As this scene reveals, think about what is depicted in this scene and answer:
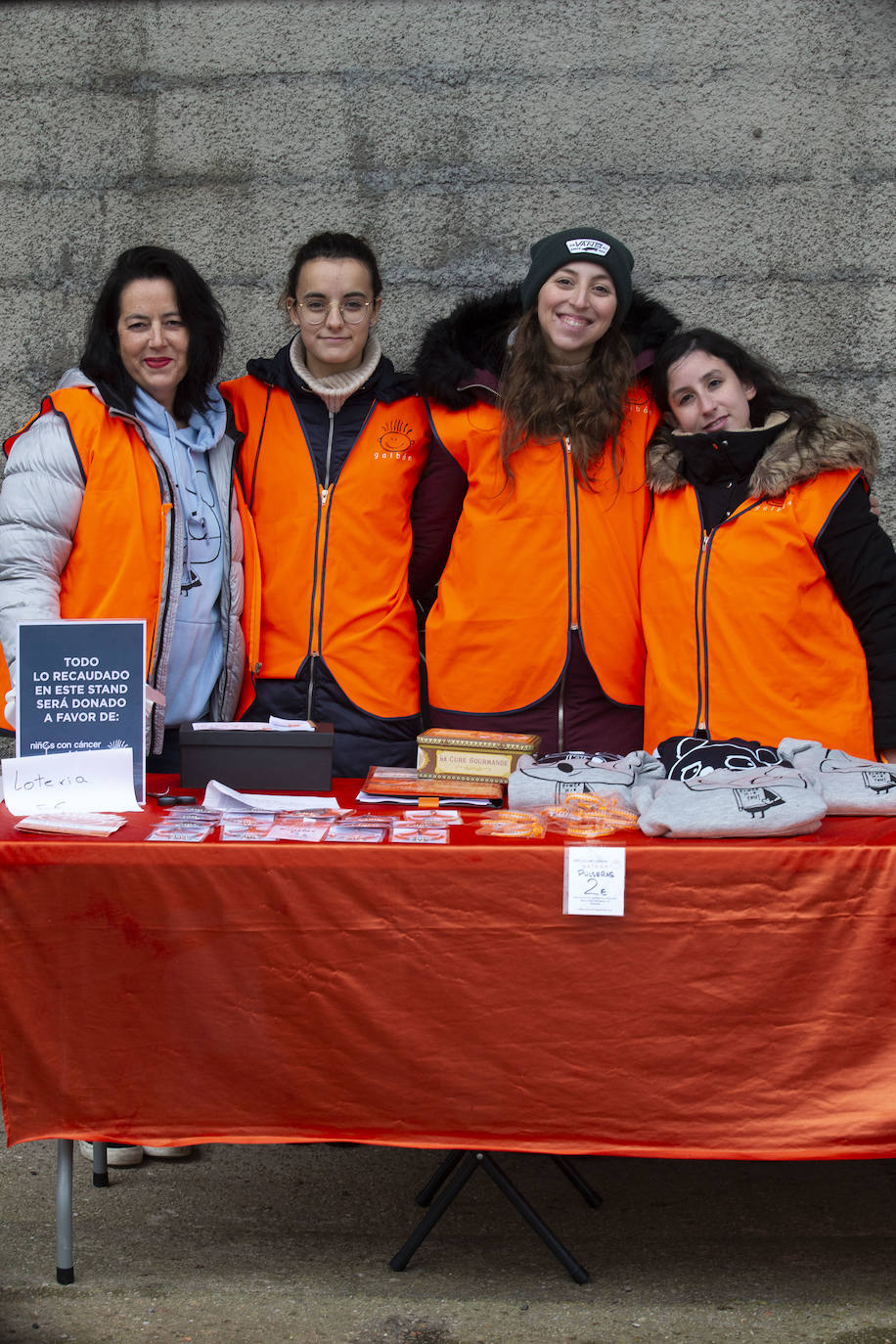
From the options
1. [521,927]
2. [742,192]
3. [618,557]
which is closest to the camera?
[521,927]

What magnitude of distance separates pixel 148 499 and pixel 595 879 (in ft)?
4.51

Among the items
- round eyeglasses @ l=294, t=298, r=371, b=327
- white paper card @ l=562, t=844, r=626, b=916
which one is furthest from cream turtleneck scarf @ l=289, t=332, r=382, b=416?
white paper card @ l=562, t=844, r=626, b=916

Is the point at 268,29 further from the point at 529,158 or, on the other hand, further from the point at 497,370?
the point at 497,370

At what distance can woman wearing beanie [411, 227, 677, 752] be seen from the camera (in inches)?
119

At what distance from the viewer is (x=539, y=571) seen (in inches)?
119

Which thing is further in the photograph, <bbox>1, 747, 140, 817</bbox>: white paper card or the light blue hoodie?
the light blue hoodie

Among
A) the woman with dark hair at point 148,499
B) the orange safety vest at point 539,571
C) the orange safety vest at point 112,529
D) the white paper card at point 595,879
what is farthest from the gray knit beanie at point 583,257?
the white paper card at point 595,879

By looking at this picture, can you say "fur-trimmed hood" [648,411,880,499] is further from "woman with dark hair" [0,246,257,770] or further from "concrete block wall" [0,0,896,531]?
"woman with dark hair" [0,246,257,770]

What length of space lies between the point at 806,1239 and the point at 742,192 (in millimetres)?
2793

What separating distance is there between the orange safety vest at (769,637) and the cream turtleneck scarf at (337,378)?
89 cm

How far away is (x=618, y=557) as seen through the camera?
3.03m

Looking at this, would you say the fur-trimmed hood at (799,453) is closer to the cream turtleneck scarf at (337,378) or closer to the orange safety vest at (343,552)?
the orange safety vest at (343,552)

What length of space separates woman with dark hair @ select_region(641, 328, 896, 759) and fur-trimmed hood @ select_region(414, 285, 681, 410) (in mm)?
415

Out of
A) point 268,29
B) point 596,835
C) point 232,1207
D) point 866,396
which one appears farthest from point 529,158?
point 232,1207
